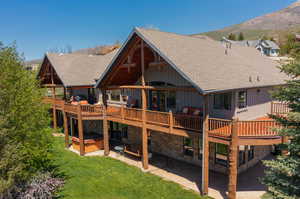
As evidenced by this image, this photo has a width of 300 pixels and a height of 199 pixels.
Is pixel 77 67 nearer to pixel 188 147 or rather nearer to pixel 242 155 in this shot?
pixel 188 147

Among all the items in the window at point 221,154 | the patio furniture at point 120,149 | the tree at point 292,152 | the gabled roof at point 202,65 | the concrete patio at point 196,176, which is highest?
the gabled roof at point 202,65

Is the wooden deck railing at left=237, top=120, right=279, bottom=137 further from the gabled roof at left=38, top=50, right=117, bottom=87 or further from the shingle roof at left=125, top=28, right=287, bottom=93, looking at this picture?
the gabled roof at left=38, top=50, right=117, bottom=87

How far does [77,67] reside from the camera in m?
24.3

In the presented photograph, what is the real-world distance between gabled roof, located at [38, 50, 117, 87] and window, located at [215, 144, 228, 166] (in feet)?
46.6

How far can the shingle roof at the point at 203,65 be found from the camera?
10.7m

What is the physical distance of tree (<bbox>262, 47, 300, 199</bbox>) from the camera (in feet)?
24.9

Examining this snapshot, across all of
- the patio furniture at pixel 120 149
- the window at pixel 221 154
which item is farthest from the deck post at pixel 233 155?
the patio furniture at pixel 120 149

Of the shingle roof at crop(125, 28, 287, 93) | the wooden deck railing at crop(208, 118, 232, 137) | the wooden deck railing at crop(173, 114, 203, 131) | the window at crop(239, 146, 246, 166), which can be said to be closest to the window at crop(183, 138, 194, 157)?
the window at crop(239, 146, 246, 166)

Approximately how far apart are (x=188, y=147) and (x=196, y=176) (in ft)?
8.48

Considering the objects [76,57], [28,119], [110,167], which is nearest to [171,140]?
[110,167]

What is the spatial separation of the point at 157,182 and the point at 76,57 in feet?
66.7

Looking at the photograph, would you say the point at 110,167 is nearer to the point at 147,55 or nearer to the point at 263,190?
the point at 147,55

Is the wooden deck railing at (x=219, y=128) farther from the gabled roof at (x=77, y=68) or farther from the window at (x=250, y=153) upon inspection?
the gabled roof at (x=77, y=68)

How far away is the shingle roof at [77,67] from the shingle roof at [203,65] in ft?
37.1
